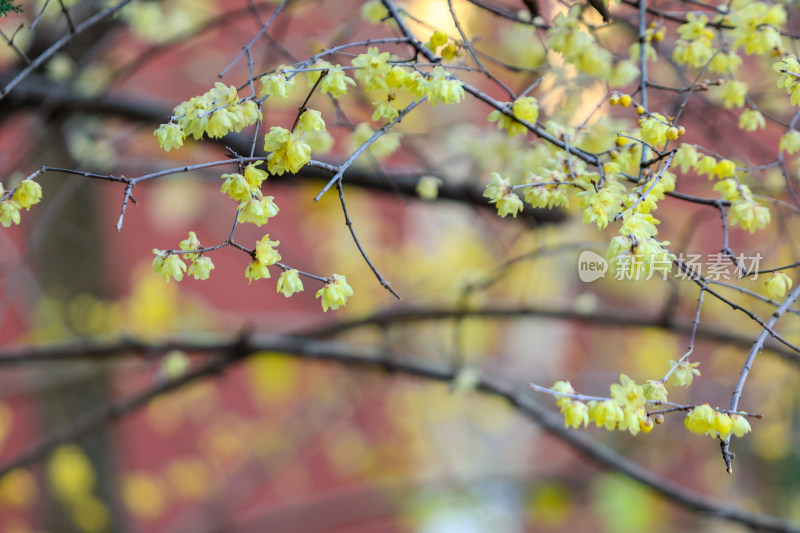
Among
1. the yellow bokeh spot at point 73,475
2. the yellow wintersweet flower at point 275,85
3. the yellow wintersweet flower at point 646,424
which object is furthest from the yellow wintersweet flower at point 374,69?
the yellow bokeh spot at point 73,475

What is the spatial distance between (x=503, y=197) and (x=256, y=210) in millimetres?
348

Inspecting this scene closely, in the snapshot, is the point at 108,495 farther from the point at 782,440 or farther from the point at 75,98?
the point at 782,440

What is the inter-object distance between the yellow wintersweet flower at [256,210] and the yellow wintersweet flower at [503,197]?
304mm

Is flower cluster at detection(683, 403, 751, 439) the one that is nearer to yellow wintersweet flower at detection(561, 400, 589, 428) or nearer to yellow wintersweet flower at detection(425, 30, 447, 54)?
yellow wintersweet flower at detection(561, 400, 589, 428)

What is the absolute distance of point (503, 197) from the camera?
97cm

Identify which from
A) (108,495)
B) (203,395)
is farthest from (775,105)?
(203,395)

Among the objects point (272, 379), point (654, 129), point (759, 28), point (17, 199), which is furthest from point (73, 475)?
point (759, 28)

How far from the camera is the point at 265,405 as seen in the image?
5.02m

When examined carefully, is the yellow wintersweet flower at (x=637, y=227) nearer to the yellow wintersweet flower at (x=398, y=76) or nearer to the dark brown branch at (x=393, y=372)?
the yellow wintersweet flower at (x=398, y=76)

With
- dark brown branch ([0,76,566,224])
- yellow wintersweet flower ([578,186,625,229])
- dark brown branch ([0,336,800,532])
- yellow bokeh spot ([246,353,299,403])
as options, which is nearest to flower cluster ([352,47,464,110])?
yellow wintersweet flower ([578,186,625,229])

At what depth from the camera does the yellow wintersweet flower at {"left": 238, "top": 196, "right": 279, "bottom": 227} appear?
0.85 m

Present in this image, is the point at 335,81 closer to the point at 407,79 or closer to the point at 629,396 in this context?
the point at 407,79

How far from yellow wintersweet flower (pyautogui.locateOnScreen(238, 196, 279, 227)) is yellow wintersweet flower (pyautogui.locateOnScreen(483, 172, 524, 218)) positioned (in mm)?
304

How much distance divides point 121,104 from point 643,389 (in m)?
1.91
